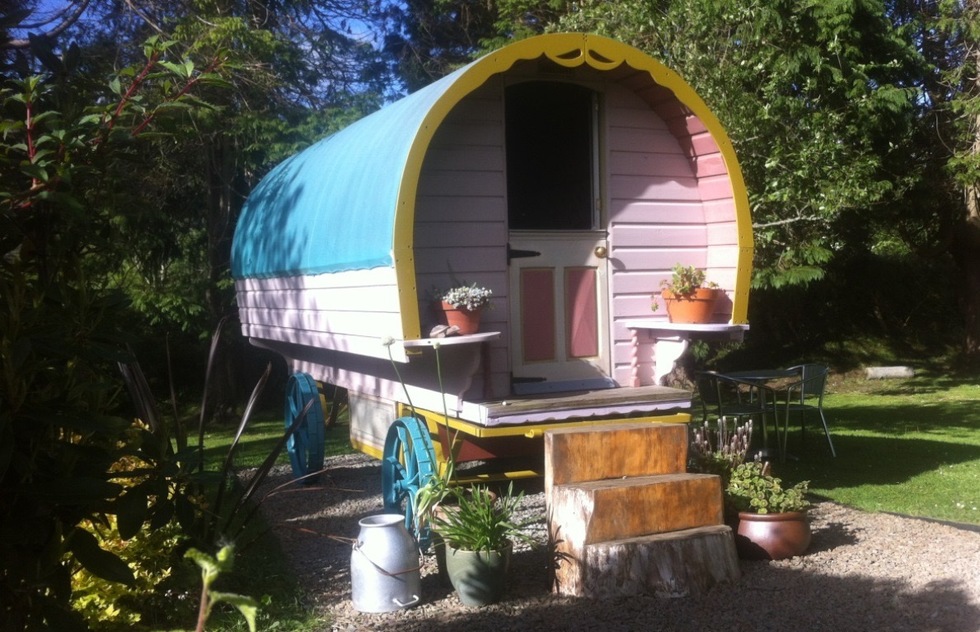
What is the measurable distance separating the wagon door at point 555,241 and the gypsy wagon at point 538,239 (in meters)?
0.01

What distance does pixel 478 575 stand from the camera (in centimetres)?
493

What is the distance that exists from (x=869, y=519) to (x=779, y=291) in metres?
12.3

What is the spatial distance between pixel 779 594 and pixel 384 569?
2050mm

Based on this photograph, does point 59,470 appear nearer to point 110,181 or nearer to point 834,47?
point 110,181

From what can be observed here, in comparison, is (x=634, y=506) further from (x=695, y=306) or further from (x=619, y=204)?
(x=619, y=204)

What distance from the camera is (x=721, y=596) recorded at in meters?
5.01

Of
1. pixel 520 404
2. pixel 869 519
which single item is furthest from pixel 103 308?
pixel 869 519

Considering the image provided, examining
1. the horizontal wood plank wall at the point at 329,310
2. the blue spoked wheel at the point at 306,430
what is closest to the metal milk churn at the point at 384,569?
the horizontal wood plank wall at the point at 329,310

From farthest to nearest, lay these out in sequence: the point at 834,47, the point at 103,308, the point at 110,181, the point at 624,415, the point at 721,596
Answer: the point at 834,47 → the point at 624,415 → the point at 721,596 → the point at 110,181 → the point at 103,308

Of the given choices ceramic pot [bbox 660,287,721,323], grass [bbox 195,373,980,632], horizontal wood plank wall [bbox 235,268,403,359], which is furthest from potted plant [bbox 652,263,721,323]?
grass [bbox 195,373,980,632]

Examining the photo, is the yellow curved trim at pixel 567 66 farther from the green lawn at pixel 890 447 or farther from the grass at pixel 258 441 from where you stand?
the grass at pixel 258 441

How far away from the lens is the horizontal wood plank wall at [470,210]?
244 inches

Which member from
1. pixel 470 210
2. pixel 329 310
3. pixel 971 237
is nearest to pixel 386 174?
pixel 470 210

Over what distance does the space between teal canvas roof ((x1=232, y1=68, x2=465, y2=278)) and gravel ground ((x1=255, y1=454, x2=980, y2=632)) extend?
1739mm
